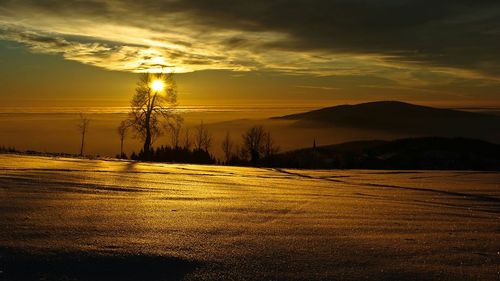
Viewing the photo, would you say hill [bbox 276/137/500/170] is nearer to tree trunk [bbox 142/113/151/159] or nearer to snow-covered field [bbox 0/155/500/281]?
tree trunk [bbox 142/113/151/159]

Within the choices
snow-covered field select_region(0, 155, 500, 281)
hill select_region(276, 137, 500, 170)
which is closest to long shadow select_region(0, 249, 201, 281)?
snow-covered field select_region(0, 155, 500, 281)

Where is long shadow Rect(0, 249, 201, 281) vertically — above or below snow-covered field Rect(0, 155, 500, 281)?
below

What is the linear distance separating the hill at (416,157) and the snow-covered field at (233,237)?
17.1 m

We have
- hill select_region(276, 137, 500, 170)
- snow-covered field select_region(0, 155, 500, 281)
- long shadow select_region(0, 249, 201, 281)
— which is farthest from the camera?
hill select_region(276, 137, 500, 170)

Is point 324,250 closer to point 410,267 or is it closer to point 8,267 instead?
point 410,267

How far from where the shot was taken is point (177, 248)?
137 inches

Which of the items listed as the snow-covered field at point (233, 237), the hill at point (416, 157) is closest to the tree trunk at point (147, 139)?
the hill at point (416, 157)

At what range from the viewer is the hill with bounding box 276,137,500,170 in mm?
24200

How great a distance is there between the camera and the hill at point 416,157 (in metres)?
24.2

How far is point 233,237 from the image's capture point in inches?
152

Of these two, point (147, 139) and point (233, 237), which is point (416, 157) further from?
point (233, 237)

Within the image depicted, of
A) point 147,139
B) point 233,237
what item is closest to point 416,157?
point 147,139

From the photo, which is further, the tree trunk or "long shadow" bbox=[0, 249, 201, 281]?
the tree trunk

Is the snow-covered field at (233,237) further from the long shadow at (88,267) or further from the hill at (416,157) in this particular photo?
the hill at (416,157)
